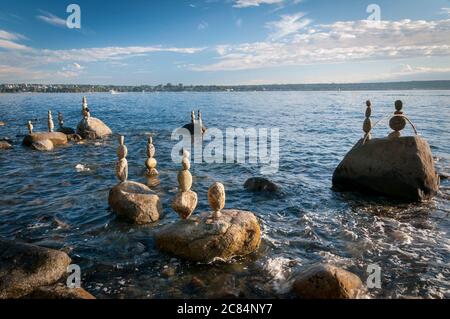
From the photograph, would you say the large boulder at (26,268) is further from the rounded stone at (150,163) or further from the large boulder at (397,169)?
the large boulder at (397,169)

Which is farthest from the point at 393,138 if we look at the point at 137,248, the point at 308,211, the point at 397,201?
the point at 137,248

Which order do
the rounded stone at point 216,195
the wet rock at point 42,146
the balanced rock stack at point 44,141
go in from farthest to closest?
1. the balanced rock stack at point 44,141
2. the wet rock at point 42,146
3. the rounded stone at point 216,195

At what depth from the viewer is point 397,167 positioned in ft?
47.9

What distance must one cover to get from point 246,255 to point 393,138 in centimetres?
893

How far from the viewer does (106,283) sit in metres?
8.77

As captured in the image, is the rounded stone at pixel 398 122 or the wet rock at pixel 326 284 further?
the rounded stone at pixel 398 122

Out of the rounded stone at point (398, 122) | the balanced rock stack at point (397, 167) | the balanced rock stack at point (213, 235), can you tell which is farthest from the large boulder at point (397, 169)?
the balanced rock stack at point (213, 235)

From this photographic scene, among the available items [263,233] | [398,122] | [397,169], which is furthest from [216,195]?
[398,122]

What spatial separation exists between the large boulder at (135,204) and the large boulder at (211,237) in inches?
84.7

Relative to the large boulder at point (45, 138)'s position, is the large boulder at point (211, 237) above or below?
below

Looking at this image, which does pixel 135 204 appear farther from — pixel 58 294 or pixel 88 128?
pixel 88 128

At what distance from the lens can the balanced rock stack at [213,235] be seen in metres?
9.64

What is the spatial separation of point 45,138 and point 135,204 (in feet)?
64.1
